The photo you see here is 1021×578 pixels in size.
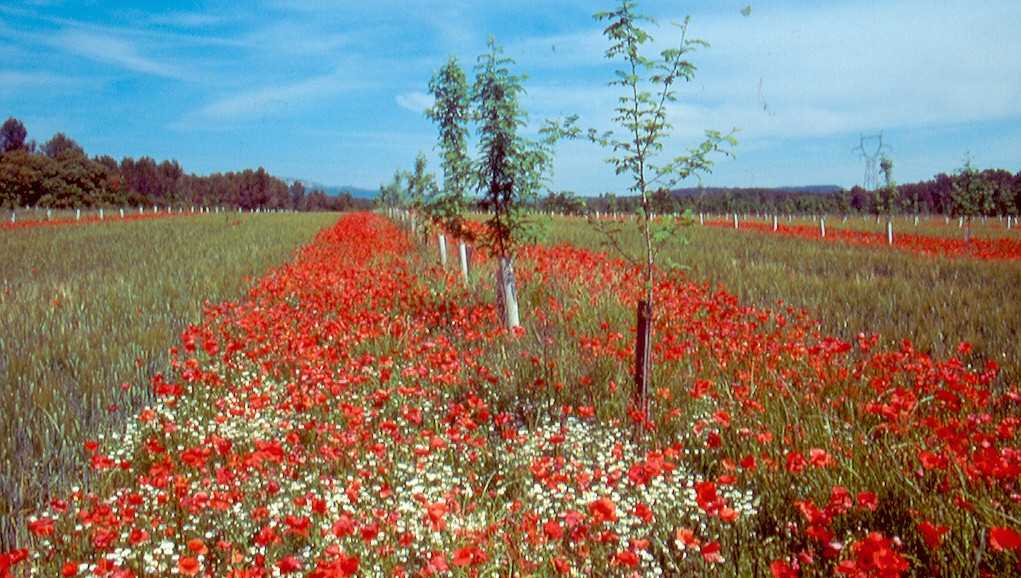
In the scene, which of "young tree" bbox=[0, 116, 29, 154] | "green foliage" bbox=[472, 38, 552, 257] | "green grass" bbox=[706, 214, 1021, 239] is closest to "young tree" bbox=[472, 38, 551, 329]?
"green foliage" bbox=[472, 38, 552, 257]

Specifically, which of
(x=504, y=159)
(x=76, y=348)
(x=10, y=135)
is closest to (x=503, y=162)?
(x=504, y=159)

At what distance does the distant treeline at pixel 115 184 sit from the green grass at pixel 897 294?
8206 cm

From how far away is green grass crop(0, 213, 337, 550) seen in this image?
4172 millimetres

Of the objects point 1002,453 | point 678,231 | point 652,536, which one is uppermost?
point 678,231

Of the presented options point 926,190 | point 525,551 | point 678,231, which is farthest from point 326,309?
point 926,190

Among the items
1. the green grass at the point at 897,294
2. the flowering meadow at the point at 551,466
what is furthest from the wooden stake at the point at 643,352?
the green grass at the point at 897,294

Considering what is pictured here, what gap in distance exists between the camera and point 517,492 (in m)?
3.64

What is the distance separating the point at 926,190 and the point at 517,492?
13484 cm

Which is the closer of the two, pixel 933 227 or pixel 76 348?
pixel 76 348

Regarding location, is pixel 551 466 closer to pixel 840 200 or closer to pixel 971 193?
pixel 971 193

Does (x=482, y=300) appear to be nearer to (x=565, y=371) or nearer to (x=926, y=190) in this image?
(x=565, y=371)

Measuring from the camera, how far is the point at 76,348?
6984 millimetres

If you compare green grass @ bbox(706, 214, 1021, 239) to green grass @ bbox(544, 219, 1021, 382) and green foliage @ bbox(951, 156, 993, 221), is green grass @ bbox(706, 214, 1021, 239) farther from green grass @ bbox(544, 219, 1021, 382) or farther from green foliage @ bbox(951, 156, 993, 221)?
green grass @ bbox(544, 219, 1021, 382)

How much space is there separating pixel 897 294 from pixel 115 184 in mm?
110243
